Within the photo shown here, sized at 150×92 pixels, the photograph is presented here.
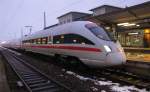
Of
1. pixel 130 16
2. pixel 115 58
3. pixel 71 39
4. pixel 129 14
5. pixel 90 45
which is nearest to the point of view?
pixel 115 58

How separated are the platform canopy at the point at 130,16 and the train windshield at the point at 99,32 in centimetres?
538

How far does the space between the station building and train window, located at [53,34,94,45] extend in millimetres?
5906

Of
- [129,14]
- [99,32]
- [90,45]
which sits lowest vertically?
[90,45]

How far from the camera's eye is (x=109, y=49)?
11008 millimetres

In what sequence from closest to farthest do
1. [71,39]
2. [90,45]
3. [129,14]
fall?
[90,45]
[71,39]
[129,14]

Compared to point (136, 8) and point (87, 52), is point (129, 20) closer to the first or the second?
point (136, 8)

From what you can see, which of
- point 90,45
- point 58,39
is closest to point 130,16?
point 58,39

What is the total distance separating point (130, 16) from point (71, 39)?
26.9ft

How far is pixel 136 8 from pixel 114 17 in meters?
3.95

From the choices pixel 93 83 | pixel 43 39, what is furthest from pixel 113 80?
pixel 43 39

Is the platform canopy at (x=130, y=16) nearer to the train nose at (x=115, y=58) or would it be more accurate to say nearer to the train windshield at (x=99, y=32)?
the train windshield at (x=99, y=32)

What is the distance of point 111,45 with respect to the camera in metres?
11.3

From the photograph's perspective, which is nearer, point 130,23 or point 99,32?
point 99,32

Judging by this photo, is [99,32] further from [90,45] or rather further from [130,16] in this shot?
[130,16]
